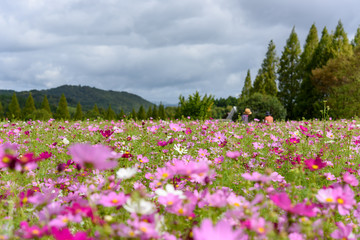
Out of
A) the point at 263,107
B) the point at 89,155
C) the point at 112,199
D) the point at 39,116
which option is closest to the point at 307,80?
the point at 263,107

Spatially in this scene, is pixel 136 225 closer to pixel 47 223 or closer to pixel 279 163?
pixel 47 223

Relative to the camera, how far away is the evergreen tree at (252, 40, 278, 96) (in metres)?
37.3

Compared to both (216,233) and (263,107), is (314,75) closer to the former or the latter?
(263,107)

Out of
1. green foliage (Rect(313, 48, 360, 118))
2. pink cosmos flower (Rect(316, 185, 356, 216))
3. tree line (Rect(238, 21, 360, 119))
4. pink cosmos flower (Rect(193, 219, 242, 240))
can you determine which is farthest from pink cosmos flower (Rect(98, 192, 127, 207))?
tree line (Rect(238, 21, 360, 119))

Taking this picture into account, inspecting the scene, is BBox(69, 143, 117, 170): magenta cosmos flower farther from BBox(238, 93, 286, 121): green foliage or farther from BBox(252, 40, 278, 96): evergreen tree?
BBox(252, 40, 278, 96): evergreen tree

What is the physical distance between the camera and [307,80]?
31.8 meters

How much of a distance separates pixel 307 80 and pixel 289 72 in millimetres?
4327

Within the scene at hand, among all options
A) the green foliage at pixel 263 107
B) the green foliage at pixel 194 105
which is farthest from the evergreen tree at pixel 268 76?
the green foliage at pixel 194 105

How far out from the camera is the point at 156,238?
0.92 m

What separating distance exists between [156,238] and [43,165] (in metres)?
2.92

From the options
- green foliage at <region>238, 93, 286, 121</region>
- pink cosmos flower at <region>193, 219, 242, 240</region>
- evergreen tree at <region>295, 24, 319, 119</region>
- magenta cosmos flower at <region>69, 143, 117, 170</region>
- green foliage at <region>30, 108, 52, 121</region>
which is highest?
evergreen tree at <region>295, 24, 319, 119</region>

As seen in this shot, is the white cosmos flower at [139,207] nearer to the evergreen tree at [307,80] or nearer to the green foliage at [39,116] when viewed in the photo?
the green foliage at [39,116]

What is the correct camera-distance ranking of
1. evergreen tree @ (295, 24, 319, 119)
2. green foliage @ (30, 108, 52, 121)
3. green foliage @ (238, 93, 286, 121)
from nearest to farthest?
green foliage @ (30, 108, 52, 121), green foliage @ (238, 93, 286, 121), evergreen tree @ (295, 24, 319, 119)

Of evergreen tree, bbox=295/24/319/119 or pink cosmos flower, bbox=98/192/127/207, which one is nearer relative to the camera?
pink cosmos flower, bbox=98/192/127/207
